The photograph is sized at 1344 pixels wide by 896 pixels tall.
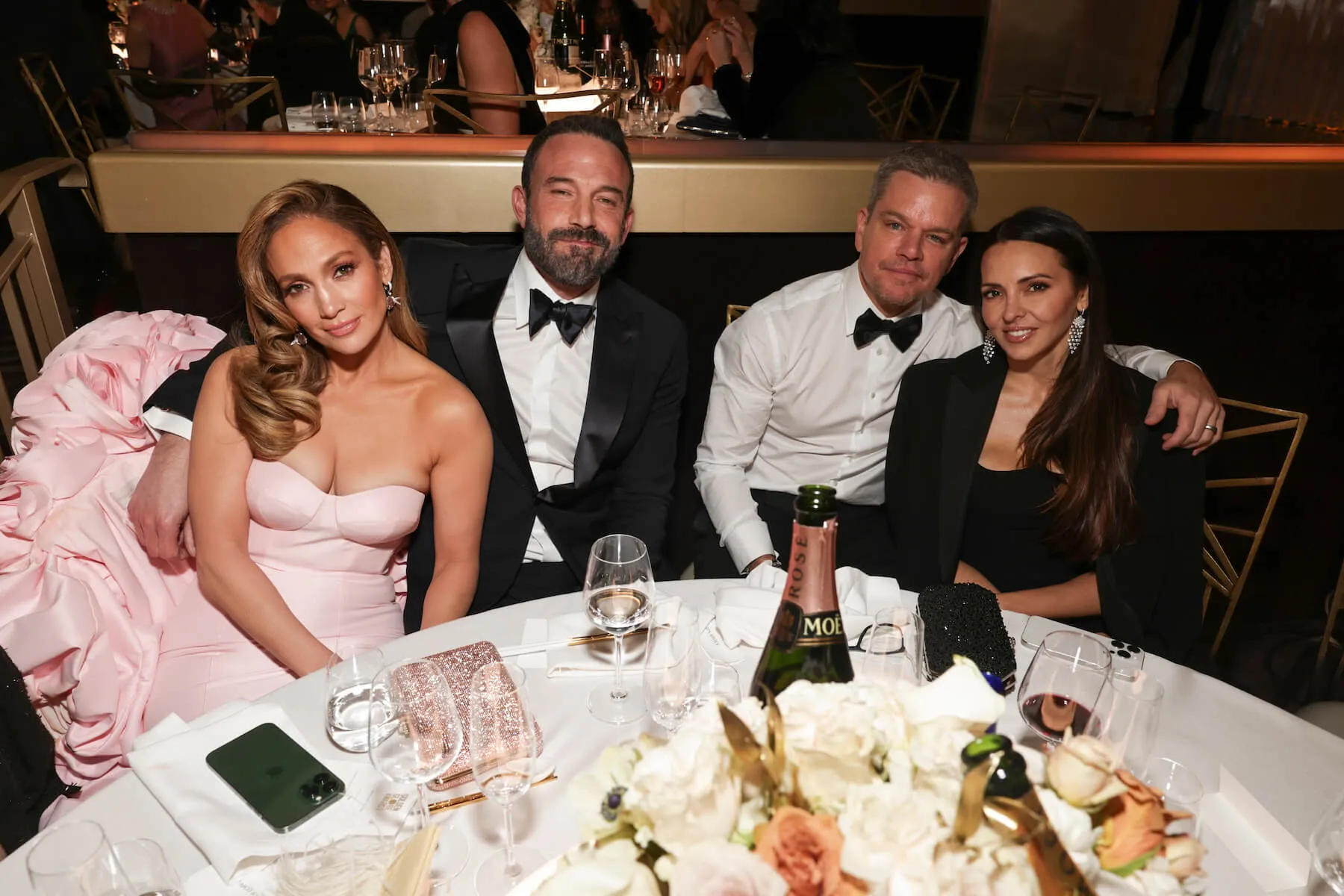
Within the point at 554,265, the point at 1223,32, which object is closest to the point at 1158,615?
the point at 554,265

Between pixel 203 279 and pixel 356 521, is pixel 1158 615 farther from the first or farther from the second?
pixel 203 279

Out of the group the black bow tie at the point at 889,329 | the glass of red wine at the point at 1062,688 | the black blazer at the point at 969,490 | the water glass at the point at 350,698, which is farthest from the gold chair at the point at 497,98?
the glass of red wine at the point at 1062,688

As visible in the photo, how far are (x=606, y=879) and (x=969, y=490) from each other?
5.58ft

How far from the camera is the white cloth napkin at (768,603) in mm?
1447

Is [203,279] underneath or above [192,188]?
underneath

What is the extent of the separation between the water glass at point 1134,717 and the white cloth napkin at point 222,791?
88 centimetres

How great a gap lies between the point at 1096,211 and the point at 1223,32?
591cm

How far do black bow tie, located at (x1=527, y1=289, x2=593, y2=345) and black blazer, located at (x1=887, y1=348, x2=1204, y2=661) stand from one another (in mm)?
856

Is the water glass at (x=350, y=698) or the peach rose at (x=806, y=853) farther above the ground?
the peach rose at (x=806, y=853)

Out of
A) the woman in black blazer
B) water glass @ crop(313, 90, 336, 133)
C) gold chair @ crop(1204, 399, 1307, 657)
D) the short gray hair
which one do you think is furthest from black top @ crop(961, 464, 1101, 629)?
water glass @ crop(313, 90, 336, 133)

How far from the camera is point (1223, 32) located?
727 centimetres

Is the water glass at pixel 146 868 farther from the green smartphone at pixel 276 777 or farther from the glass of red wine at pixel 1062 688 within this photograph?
the glass of red wine at pixel 1062 688

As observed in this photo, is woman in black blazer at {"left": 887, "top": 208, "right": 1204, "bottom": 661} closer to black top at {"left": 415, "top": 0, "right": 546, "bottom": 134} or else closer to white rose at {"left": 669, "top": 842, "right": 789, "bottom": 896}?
white rose at {"left": 669, "top": 842, "right": 789, "bottom": 896}

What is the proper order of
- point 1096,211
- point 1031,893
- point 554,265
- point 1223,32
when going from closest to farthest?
point 1031,893
point 554,265
point 1096,211
point 1223,32
